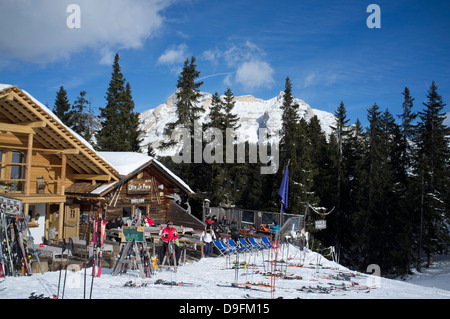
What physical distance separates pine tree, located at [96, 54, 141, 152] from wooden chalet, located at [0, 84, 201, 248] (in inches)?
783

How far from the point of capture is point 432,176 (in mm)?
31625

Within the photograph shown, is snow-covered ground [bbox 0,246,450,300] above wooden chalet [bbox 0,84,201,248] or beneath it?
beneath

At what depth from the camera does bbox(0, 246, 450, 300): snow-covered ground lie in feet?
27.6

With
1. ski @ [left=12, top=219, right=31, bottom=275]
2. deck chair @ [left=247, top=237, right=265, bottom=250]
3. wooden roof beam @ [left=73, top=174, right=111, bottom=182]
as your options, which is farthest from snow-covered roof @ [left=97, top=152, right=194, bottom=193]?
ski @ [left=12, top=219, right=31, bottom=275]

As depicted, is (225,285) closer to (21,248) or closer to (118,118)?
(21,248)

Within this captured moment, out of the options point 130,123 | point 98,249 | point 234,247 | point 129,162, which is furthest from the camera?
point 130,123

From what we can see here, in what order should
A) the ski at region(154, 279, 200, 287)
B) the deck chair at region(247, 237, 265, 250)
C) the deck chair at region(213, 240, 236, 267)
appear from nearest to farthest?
the ski at region(154, 279, 200, 287) < the deck chair at region(213, 240, 236, 267) < the deck chair at region(247, 237, 265, 250)

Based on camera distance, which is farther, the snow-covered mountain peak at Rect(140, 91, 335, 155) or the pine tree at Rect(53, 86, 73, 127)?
the snow-covered mountain peak at Rect(140, 91, 335, 155)

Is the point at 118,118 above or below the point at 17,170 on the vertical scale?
above

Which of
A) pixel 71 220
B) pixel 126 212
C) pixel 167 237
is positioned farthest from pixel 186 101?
pixel 167 237

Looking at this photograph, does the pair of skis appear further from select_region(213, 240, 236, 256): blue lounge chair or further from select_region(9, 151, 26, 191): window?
select_region(9, 151, 26, 191): window

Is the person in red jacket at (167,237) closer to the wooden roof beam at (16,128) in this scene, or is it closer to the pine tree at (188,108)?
the wooden roof beam at (16,128)

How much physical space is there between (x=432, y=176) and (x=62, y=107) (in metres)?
40.8

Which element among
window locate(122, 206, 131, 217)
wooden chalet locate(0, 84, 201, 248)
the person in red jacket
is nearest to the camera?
the person in red jacket
